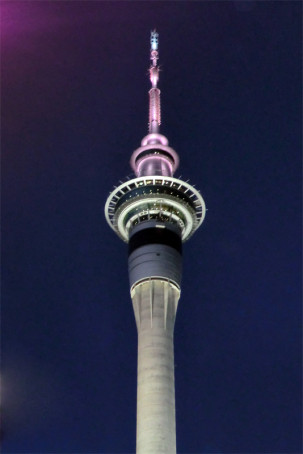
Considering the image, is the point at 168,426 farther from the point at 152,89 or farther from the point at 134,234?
the point at 152,89

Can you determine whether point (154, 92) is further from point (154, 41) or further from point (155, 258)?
point (155, 258)

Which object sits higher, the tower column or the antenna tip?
the antenna tip

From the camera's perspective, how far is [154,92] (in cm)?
10625

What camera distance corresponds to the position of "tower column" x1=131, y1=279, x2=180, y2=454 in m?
69.4

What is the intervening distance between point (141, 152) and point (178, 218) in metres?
14.5

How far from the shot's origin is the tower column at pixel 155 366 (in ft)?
228

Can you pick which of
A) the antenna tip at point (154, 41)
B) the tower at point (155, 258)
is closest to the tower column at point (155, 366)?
the tower at point (155, 258)

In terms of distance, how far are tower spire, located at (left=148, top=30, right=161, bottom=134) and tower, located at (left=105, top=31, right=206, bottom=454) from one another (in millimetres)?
4194

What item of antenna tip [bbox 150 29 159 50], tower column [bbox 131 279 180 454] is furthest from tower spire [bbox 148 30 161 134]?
tower column [bbox 131 279 180 454]

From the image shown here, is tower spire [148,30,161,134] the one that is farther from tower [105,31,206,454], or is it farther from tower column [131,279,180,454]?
tower column [131,279,180,454]

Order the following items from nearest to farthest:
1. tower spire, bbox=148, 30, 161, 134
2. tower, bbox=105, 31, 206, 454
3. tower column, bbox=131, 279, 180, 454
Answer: tower column, bbox=131, 279, 180, 454 → tower, bbox=105, 31, 206, 454 → tower spire, bbox=148, 30, 161, 134

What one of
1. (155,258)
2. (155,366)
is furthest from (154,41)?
(155,366)

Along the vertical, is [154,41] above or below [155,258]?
above

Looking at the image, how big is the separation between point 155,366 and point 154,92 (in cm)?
5024
